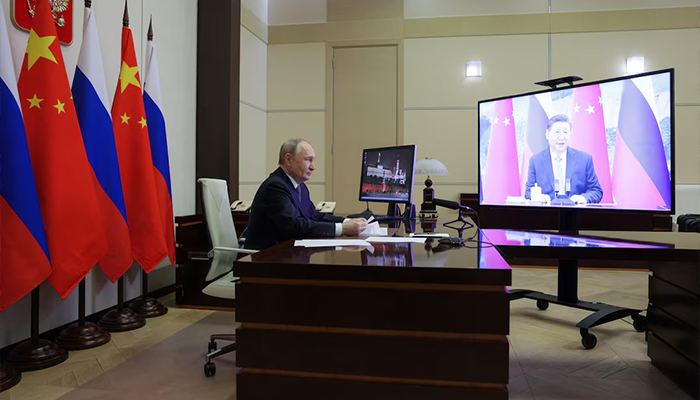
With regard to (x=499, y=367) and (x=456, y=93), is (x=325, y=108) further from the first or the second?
(x=499, y=367)

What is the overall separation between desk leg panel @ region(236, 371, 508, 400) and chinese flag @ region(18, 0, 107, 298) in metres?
1.53

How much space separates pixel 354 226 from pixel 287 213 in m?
0.35

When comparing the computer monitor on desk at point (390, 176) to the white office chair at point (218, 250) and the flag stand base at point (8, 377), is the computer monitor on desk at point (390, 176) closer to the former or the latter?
the white office chair at point (218, 250)

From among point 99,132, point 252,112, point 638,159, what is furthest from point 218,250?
point 252,112

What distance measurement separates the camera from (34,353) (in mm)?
2488

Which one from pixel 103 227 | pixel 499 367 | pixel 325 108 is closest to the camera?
pixel 499 367

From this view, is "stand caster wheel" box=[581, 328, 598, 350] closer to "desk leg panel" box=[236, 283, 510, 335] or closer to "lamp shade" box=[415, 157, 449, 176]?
"desk leg panel" box=[236, 283, 510, 335]

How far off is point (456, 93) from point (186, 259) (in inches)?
149

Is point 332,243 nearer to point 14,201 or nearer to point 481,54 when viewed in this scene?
point 14,201

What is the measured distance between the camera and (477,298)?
1416 mm

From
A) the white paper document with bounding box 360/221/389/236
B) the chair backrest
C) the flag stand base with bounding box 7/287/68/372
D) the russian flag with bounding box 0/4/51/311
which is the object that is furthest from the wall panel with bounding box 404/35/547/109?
the flag stand base with bounding box 7/287/68/372

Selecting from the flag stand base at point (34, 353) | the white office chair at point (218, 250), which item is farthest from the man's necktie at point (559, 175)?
the flag stand base at point (34, 353)

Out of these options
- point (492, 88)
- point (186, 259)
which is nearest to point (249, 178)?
point (186, 259)

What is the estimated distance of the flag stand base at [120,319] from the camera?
314cm
